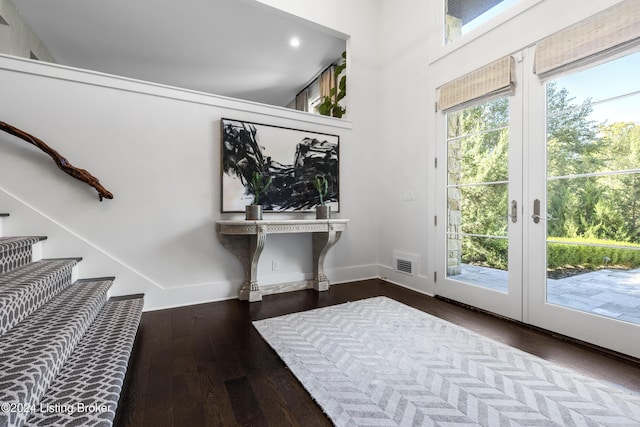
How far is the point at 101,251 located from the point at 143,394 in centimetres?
161

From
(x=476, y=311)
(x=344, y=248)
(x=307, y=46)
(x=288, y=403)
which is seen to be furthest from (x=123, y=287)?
(x=307, y=46)

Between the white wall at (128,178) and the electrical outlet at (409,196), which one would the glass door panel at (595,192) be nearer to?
the electrical outlet at (409,196)

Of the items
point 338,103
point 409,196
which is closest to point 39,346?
point 409,196

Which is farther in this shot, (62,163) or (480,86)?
(480,86)

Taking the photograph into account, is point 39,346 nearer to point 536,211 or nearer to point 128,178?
point 128,178

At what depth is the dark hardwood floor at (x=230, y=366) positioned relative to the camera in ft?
4.25

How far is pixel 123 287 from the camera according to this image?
2588 mm

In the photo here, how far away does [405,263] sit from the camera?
3551 millimetres

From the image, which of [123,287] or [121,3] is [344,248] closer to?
[123,287]

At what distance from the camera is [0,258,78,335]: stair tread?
1.35 meters

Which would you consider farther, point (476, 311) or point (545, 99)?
point (476, 311)

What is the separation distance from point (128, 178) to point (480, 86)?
3412 mm

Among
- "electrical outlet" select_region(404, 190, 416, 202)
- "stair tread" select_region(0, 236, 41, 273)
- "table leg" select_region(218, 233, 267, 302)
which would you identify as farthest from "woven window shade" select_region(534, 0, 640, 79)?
"stair tread" select_region(0, 236, 41, 273)

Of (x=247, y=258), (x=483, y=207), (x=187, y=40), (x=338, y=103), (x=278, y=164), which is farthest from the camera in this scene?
(x=187, y=40)
